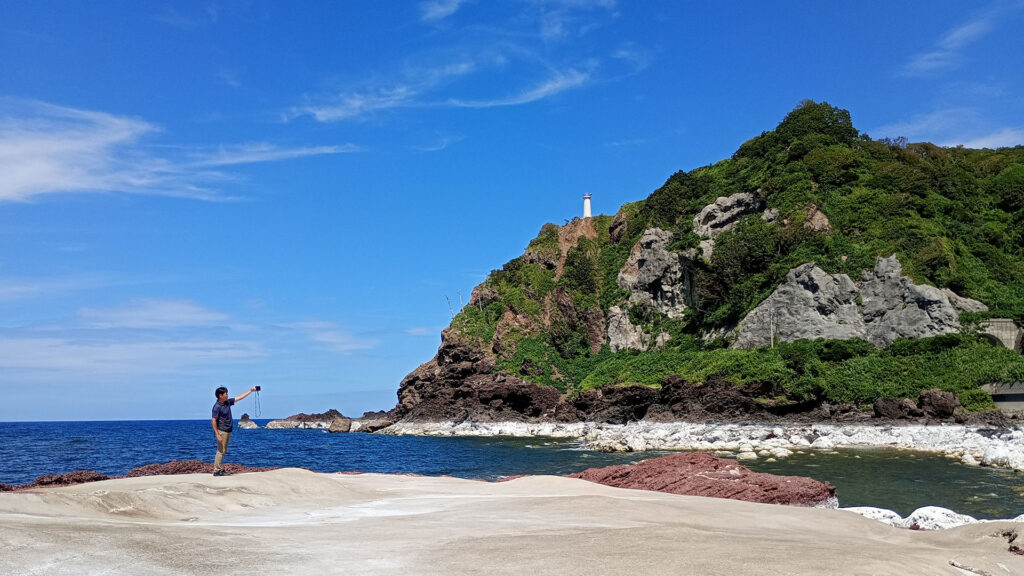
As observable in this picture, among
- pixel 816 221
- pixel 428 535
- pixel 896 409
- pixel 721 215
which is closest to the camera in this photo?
pixel 428 535

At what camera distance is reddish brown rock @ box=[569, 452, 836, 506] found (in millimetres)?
14242

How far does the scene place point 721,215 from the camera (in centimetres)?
7250

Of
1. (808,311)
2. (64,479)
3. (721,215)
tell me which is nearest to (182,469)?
(64,479)

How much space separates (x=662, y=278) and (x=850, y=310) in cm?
2289

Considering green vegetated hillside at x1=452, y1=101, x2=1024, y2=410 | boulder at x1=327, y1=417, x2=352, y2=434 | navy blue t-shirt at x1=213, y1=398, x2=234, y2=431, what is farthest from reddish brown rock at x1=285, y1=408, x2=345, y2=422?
navy blue t-shirt at x1=213, y1=398, x2=234, y2=431

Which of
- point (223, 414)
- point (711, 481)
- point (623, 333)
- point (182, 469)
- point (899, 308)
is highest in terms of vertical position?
point (623, 333)

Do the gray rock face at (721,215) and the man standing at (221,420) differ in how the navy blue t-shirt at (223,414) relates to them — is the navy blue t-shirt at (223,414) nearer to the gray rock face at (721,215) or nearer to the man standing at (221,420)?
the man standing at (221,420)

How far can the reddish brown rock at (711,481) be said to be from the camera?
1424 cm

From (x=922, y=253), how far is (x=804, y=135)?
26653mm

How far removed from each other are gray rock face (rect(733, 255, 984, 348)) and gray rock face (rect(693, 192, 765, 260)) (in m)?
15.0

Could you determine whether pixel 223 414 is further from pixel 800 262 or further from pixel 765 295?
pixel 800 262

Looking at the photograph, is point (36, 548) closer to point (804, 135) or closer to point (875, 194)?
point (875, 194)

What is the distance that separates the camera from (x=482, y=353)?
77125 millimetres

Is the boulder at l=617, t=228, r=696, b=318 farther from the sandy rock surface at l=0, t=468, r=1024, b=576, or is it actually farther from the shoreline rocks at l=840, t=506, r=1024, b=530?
the sandy rock surface at l=0, t=468, r=1024, b=576
